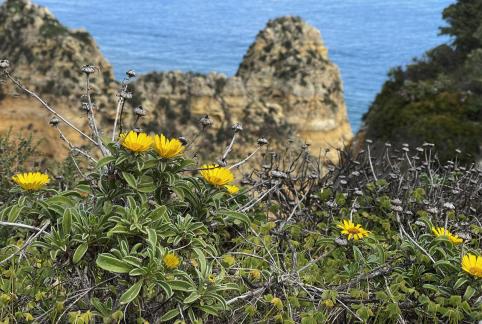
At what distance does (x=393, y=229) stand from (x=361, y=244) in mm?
717

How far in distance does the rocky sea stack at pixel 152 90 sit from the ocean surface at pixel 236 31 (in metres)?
23.4

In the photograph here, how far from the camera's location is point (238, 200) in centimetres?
390

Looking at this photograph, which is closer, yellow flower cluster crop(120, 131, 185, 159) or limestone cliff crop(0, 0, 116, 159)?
yellow flower cluster crop(120, 131, 185, 159)

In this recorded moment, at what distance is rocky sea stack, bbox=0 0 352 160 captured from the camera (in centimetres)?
1972

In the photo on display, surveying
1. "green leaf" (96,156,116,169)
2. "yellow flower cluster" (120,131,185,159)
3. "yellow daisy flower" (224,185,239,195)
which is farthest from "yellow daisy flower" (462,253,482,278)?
"green leaf" (96,156,116,169)

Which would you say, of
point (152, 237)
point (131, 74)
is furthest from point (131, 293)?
point (131, 74)

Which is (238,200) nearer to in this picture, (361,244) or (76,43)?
(361,244)

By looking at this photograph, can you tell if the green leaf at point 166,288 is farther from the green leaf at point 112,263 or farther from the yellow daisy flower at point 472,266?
the yellow daisy flower at point 472,266

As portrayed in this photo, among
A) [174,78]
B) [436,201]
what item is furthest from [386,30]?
[436,201]

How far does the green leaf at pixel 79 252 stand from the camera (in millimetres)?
2715

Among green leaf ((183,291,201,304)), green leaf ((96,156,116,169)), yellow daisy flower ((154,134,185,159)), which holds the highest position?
yellow daisy flower ((154,134,185,159))

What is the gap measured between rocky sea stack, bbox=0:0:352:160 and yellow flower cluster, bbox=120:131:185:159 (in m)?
15.8

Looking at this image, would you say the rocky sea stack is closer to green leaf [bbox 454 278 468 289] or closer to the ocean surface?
green leaf [bbox 454 278 468 289]

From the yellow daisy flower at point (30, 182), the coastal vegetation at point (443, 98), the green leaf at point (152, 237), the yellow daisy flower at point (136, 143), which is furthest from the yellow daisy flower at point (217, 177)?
the coastal vegetation at point (443, 98)
